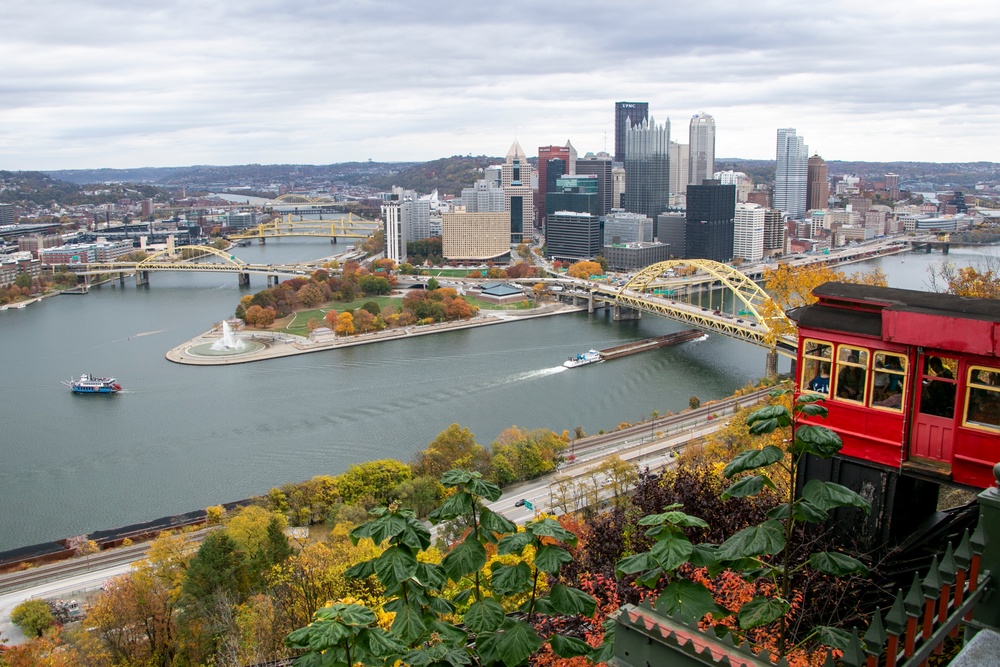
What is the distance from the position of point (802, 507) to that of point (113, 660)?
5.42 metres

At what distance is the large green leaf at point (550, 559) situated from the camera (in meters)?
2.11

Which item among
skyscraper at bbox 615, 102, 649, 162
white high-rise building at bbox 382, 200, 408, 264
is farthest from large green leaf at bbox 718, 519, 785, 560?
skyscraper at bbox 615, 102, 649, 162

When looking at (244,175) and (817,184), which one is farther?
(244,175)

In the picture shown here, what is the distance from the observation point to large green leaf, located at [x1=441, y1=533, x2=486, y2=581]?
7.07 ft

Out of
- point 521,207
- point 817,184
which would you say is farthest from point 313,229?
point 817,184

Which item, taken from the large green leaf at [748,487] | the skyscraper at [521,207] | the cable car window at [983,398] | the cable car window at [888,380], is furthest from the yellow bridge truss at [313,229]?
the large green leaf at [748,487]

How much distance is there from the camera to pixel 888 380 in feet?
9.33

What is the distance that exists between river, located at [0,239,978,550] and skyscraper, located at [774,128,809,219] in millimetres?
40237

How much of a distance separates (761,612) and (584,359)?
16054 millimetres

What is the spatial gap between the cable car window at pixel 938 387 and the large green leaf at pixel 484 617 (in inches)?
62.1

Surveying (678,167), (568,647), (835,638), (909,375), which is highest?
(678,167)

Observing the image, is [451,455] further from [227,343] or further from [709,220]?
[709,220]

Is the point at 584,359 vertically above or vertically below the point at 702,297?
above

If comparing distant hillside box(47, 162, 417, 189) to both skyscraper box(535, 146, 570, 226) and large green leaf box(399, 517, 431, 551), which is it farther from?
large green leaf box(399, 517, 431, 551)
